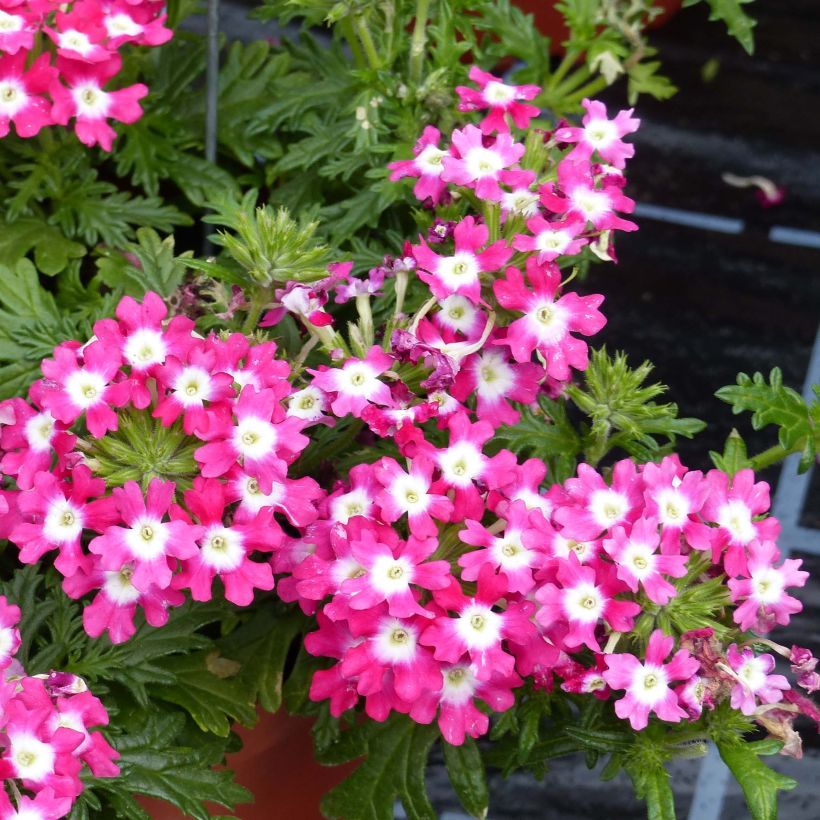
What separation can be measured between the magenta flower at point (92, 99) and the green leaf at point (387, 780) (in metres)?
0.73

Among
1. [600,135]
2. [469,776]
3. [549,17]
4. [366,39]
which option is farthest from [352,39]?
[549,17]

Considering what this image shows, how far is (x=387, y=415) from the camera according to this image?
40.3 inches

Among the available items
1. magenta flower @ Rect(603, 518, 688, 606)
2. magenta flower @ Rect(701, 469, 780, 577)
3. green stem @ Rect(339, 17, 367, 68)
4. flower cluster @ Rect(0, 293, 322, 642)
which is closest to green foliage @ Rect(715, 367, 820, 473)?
magenta flower @ Rect(701, 469, 780, 577)

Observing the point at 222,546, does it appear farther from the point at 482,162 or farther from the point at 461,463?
the point at 482,162

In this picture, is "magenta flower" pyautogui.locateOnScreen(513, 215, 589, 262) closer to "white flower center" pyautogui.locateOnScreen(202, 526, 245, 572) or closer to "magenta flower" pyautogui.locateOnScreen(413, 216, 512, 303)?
"magenta flower" pyautogui.locateOnScreen(413, 216, 512, 303)

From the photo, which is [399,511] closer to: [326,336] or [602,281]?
[326,336]

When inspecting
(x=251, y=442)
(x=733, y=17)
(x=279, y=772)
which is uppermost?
(x=733, y=17)

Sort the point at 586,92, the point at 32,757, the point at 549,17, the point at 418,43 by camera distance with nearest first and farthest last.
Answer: the point at 32,757, the point at 418,43, the point at 586,92, the point at 549,17

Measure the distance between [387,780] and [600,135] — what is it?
0.71 meters

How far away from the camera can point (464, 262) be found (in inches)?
42.1

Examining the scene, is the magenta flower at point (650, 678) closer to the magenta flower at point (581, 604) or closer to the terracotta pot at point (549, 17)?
the magenta flower at point (581, 604)

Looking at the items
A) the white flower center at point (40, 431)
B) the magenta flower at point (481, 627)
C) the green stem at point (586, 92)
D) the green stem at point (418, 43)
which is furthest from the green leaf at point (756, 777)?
the green stem at point (586, 92)

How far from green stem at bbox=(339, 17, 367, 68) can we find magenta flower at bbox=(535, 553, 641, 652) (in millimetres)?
819

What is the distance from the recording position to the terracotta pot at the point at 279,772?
135cm
